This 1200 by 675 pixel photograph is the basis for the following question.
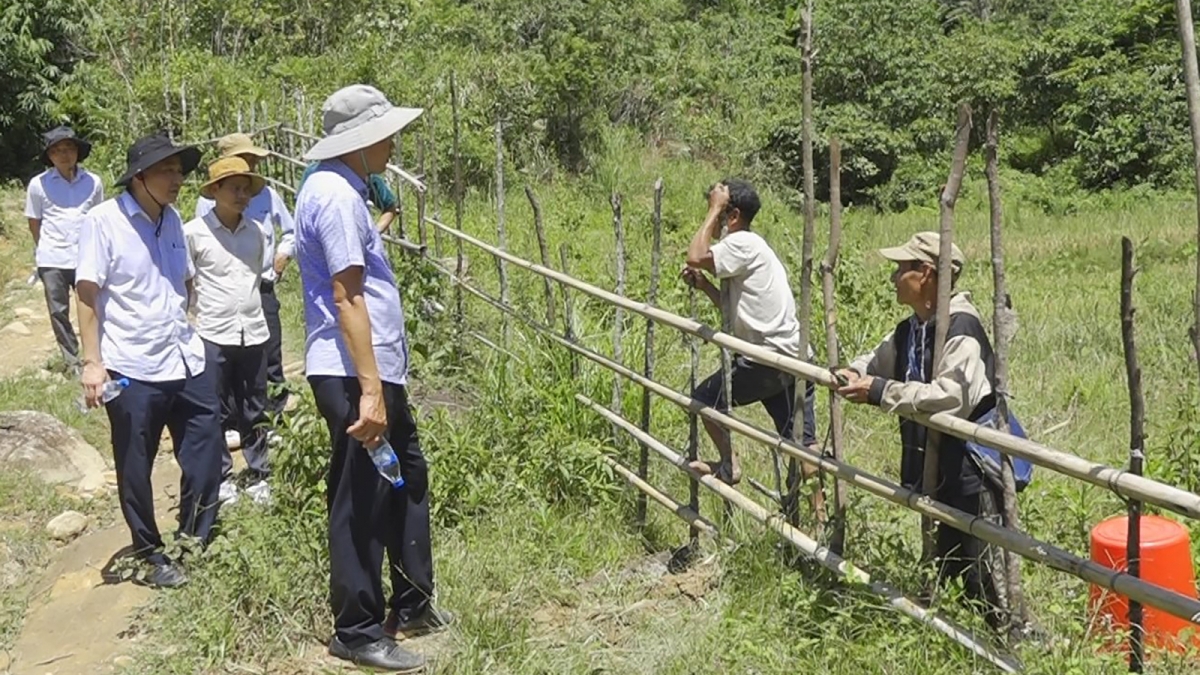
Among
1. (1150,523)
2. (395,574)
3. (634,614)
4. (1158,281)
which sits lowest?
(1158,281)

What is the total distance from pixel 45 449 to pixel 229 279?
4.32ft

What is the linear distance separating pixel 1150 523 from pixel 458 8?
15.2 m

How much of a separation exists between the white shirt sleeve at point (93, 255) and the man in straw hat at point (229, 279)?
639 millimetres

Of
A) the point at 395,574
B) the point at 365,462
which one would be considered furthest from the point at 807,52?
the point at 395,574

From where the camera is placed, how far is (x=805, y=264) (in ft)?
10.0

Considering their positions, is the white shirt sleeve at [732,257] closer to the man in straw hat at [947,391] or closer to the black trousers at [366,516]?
the man in straw hat at [947,391]

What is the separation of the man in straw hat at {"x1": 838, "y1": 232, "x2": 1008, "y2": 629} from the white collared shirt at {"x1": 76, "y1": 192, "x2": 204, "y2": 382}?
7.31 ft

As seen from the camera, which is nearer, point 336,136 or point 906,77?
point 336,136

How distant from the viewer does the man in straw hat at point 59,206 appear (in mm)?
5945

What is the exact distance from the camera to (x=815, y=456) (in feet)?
10.1

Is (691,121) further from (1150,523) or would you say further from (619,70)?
(1150,523)

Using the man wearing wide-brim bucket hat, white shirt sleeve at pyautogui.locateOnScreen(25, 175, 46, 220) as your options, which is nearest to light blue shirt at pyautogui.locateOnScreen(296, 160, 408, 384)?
the man wearing wide-brim bucket hat

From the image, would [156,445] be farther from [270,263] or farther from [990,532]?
[990,532]

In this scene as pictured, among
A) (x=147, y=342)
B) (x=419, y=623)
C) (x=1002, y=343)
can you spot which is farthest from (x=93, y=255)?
(x=1002, y=343)
